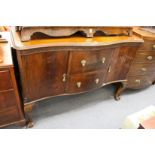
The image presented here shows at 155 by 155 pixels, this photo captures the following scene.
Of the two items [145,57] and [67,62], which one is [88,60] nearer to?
[67,62]

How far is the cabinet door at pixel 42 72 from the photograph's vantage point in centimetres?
103

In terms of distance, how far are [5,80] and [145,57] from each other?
1.33 metres

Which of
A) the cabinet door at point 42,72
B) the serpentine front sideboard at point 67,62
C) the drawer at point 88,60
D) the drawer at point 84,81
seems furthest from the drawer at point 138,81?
the cabinet door at point 42,72

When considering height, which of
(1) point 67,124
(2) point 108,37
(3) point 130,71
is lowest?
(1) point 67,124

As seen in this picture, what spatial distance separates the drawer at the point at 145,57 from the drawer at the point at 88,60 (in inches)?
16.7

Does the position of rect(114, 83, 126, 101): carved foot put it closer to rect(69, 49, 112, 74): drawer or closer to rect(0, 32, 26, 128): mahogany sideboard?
rect(69, 49, 112, 74): drawer

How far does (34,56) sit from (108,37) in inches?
25.4

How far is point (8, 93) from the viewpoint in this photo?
42.7 inches

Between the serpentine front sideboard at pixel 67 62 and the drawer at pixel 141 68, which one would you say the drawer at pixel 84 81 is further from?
the drawer at pixel 141 68

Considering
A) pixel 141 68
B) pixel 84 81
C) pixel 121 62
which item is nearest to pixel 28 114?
pixel 84 81

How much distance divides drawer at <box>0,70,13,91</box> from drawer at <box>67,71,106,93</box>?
1.53 feet
